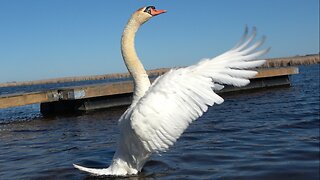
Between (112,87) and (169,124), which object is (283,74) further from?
(169,124)

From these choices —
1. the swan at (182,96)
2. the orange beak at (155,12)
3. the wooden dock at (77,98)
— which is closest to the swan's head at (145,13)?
the orange beak at (155,12)

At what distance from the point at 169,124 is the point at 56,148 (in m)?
5.48

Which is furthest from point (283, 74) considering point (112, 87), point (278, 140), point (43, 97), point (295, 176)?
point (295, 176)

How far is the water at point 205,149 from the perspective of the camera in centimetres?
685

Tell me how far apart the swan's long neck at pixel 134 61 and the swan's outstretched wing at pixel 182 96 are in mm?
873

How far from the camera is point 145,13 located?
23.6ft

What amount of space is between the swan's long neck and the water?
1353 mm

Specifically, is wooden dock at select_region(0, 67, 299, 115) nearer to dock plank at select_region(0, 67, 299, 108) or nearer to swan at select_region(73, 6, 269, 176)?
dock plank at select_region(0, 67, 299, 108)

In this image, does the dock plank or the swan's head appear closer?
the swan's head

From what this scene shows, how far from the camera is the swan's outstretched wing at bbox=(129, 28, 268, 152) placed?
17.9 feet

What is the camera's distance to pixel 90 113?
727 inches

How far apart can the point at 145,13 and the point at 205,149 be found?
2.98 metres

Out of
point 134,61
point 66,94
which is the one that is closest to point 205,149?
point 134,61

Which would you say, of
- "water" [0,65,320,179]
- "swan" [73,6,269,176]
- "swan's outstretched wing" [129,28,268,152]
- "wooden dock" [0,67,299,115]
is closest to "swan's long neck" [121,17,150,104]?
"swan" [73,6,269,176]
